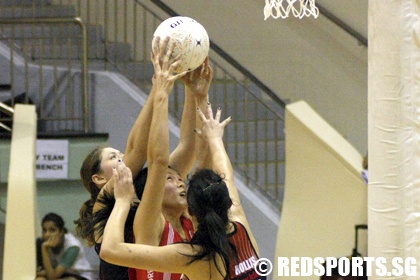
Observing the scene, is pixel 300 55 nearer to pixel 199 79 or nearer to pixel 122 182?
pixel 199 79

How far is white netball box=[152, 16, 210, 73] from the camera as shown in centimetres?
295

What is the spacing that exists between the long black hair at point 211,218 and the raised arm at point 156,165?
0.42ft

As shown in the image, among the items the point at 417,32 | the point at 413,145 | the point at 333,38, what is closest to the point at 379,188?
the point at 413,145

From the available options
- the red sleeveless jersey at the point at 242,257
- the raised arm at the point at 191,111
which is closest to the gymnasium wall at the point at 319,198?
the raised arm at the point at 191,111

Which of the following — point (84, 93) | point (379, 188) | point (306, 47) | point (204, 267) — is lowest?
point (204, 267)

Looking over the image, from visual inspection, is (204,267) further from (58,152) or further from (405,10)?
(58,152)

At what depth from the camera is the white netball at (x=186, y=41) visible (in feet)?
9.68

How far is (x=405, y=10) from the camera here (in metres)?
2.86

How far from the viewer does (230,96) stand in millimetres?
7715

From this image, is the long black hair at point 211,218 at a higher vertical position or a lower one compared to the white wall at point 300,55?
lower

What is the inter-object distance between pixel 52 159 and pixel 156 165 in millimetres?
4186

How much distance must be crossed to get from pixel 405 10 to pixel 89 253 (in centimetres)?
460

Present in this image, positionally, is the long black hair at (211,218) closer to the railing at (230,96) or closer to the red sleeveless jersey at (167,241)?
the red sleeveless jersey at (167,241)

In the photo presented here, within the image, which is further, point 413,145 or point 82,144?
point 82,144
